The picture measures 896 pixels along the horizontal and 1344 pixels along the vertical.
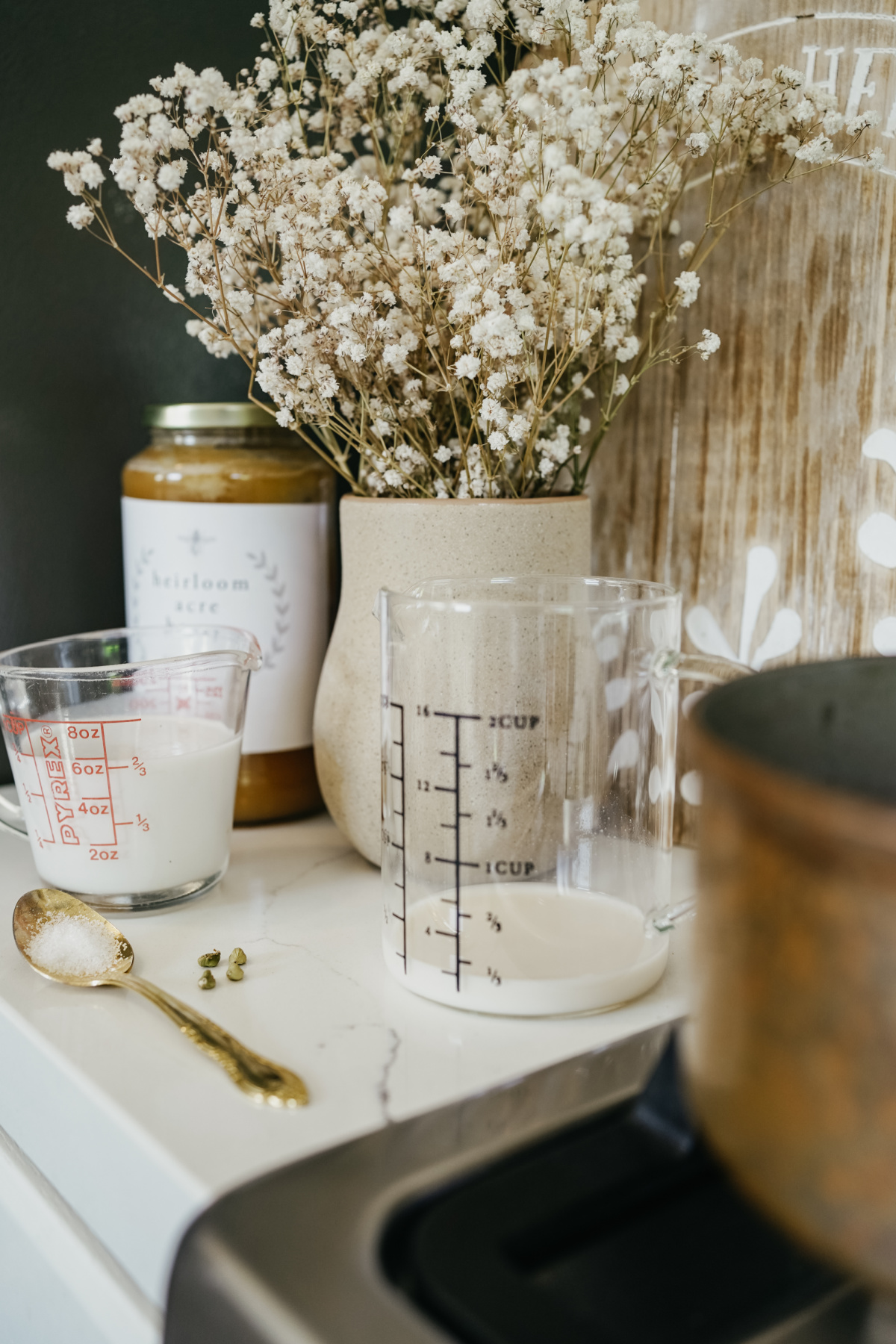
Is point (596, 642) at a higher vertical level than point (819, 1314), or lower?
higher

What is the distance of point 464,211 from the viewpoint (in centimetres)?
63

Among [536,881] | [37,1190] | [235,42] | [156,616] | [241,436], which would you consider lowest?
[37,1190]

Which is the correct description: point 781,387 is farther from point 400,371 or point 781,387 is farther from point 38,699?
point 38,699

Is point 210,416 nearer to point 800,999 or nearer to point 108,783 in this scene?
point 108,783

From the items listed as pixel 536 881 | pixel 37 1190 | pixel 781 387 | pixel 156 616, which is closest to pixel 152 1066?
pixel 37 1190

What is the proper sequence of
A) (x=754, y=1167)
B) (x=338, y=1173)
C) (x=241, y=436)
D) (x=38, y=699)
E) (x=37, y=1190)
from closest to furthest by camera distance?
(x=754, y=1167)
(x=338, y=1173)
(x=37, y=1190)
(x=38, y=699)
(x=241, y=436)

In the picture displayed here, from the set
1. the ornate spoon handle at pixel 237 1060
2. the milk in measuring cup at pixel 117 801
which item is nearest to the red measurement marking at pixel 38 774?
the milk in measuring cup at pixel 117 801

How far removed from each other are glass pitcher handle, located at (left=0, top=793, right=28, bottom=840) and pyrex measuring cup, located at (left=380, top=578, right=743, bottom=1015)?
0.98ft

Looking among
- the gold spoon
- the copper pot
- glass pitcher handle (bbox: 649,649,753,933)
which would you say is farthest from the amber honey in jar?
the copper pot

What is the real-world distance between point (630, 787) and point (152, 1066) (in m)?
0.27

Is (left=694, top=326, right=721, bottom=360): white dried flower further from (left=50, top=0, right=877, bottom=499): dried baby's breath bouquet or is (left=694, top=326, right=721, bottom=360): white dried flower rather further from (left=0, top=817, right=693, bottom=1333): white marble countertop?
(left=0, top=817, right=693, bottom=1333): white marble countertop

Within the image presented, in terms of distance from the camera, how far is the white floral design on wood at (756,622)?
728mm

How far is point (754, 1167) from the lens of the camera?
0.29 m

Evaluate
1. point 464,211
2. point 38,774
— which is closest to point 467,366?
point 464,211
